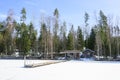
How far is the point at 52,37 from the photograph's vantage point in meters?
53.2

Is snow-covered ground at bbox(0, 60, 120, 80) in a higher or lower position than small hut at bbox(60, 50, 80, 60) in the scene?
higher

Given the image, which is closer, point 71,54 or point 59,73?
point 59,73

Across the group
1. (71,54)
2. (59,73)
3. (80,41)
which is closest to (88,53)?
(71,54)

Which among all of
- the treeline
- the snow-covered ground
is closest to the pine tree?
the treeline

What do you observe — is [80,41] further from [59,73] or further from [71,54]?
[59,73]

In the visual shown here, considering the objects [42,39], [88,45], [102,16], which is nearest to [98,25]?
[102,16]

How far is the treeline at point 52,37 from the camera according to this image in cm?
5088

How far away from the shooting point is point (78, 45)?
185 ft

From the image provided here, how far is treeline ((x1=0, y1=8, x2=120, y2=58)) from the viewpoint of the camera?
50875 mm

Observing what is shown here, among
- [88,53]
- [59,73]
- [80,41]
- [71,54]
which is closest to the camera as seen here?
[59,73]

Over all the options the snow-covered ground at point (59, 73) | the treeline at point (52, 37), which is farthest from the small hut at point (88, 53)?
the snow-covered ground at point (59, 73)

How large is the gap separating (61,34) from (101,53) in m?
12.4

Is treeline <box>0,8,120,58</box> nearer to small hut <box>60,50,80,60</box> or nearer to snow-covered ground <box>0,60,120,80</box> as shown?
small hut <box>60,50,80,60</box>

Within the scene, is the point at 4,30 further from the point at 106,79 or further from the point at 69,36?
the point at 106,79
